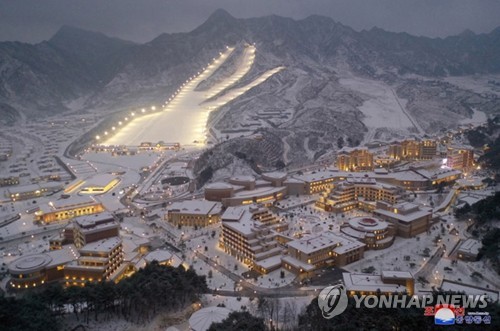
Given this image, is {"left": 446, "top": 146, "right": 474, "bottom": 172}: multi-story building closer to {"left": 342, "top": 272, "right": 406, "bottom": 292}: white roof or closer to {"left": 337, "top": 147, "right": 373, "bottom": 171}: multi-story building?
{"left": 337, "top": 147, "right": 373, "bottom": 171}: multi-story building

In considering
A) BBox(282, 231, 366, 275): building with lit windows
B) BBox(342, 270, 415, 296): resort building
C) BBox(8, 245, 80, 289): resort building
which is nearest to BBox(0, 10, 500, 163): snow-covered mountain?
BBox(282, 231, 366, 275): building with lit windows

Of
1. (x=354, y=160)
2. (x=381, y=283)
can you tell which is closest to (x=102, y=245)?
(x=381, y=283)

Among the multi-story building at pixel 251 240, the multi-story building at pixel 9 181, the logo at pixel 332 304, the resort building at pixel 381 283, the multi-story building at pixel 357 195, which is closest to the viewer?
the logo at pixel 332 304

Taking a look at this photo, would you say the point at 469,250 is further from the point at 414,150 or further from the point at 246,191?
the point at 414,150

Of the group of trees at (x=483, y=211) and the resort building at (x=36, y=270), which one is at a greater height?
the group of trees at (x=483, y=211)

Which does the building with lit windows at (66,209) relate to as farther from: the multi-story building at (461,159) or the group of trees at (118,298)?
the multi-story building at (461,159)

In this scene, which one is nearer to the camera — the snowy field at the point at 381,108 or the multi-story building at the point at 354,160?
the multi-story building at the point at 354,160

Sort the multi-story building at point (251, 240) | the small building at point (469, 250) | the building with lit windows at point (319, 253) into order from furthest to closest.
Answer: the multi-story building at point (251, 240) → the small building at point (469, 250) → the building with lit windows at point (319, 253)

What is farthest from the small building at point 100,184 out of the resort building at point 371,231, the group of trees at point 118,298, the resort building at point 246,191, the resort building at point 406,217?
the resort building at point 406,217
